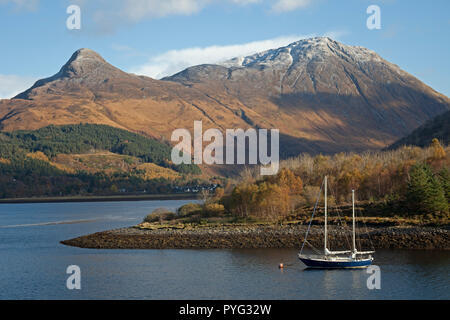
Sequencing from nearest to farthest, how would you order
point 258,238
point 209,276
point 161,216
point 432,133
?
point 209,276, point 258,238, point 161,216, point 432,133

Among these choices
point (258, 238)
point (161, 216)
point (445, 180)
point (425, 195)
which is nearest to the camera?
point (258, 238)

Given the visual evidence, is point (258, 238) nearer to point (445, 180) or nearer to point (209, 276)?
point (209, 276)

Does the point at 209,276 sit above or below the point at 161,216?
below

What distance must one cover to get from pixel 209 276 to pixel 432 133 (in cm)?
11897

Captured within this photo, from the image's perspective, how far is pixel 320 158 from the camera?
122 meters

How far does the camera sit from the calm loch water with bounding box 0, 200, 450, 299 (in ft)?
153

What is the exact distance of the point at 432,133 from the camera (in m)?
156

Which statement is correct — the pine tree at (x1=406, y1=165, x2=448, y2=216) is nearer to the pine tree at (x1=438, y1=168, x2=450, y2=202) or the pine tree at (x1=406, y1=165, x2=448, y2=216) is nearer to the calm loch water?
the pine tree at (x1=438, y1=168, x2=450, y2=202)

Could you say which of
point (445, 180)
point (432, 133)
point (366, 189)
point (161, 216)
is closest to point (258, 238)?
point (445, 180)

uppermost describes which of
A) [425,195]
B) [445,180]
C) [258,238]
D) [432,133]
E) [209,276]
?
[432,133]

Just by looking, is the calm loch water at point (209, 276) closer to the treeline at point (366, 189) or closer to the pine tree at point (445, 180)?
the treeline at point (366, 189)
